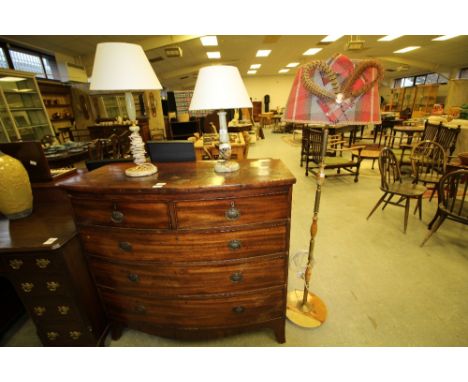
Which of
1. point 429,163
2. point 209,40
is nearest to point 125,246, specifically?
point 429,163

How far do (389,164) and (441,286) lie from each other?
1.39 metres

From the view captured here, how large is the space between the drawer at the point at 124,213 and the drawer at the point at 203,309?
1.67 ft

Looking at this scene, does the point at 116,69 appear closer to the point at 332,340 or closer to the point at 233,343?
the point at 233,343

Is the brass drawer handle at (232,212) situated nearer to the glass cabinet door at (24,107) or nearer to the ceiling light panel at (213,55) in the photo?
the glass cabinet door at (24,107)

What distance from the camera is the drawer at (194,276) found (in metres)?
1.18

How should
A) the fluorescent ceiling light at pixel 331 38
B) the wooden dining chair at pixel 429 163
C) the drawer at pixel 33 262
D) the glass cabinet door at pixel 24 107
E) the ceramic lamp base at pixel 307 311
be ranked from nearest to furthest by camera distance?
the drawer at pixel 33 262, the ceramic lamp base at pixel 307 311, the wooden dining chair at pixel 429 163, the glass cabinet door at pixel 24 107, the fluorescent ceiling light at pixel 331 38

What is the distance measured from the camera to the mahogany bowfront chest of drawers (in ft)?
3.44

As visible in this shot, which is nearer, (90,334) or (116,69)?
(116,69)

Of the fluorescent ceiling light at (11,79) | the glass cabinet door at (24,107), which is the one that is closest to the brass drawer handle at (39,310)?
the glass cabinet door at (24,107)

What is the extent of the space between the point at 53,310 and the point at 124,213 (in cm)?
79

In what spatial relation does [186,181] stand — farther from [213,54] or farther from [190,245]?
[213,54]
